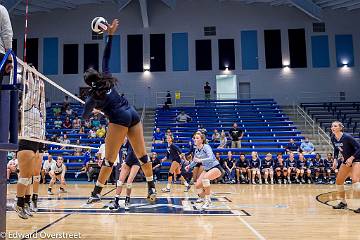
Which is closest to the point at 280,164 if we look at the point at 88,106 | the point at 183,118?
the point at 183,118

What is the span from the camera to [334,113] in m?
20.5

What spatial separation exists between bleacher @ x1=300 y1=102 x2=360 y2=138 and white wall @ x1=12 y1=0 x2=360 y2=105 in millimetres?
1425

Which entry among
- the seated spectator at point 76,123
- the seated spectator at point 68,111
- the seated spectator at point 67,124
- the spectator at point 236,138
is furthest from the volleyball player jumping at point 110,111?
the seated spectator at point 68,111

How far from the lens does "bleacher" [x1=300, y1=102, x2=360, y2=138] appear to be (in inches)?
765

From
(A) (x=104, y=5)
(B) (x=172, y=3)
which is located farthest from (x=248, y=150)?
(A) (x=104, y=5)

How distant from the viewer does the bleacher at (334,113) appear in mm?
19438

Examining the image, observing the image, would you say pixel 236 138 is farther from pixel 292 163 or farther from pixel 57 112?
pixel 57 112

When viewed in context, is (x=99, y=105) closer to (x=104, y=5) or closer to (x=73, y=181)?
(x=73, y=181)

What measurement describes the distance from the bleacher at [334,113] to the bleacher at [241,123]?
1830 mm

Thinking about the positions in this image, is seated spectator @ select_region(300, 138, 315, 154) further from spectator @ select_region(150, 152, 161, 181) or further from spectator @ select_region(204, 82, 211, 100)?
spectator @ select_region(204, 82, 211, 100)

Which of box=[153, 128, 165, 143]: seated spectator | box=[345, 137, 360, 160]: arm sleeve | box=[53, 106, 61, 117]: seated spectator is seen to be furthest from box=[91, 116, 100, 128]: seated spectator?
box=[345, 137, 360, 160]: arm sleeve

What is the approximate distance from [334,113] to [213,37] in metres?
8.81

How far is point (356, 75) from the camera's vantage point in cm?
2261

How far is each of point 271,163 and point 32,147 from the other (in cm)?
1090
